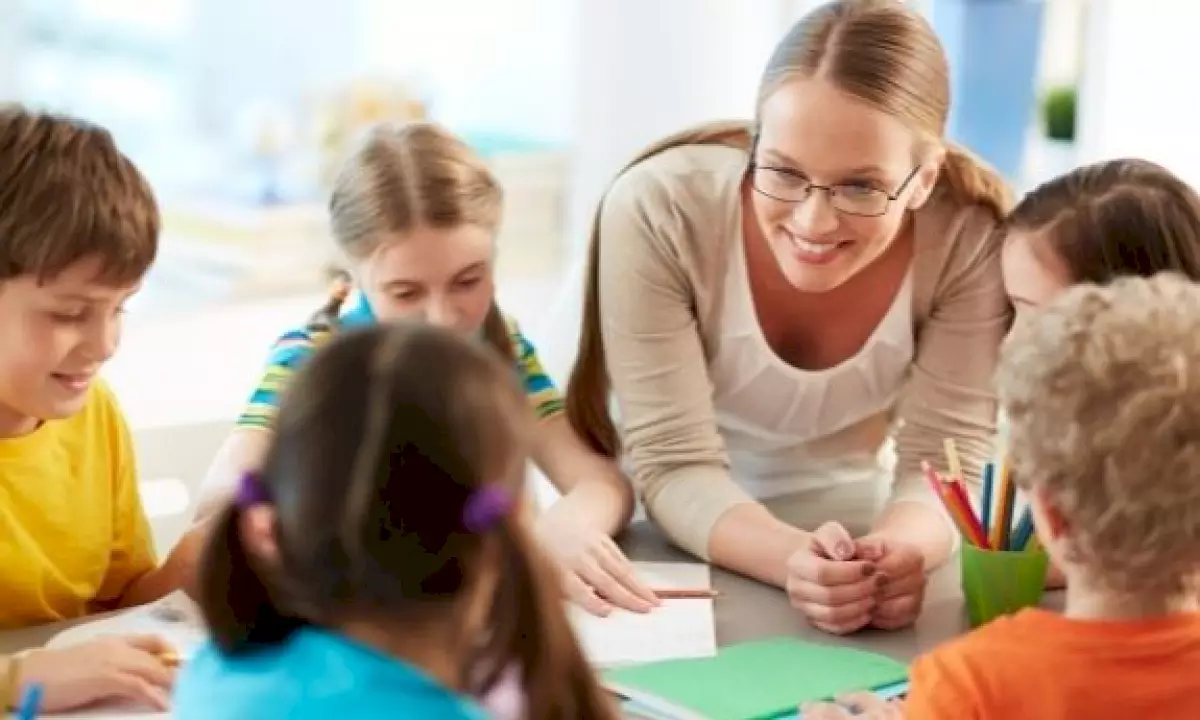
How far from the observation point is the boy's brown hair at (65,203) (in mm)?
1413

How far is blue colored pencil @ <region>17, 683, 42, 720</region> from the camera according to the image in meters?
1.15

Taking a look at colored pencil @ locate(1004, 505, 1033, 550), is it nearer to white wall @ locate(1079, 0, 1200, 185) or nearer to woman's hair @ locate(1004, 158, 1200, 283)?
woman's hair @ locate(1004, 158, 1200, 283)

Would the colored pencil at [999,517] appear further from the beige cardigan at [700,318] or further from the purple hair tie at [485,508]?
the purple hair tie at [485,508]

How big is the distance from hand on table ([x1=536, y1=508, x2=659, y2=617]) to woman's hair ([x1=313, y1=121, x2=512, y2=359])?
0.22m

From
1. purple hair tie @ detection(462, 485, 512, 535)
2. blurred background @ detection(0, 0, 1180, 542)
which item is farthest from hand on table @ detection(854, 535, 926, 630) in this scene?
blurred background @ detection(0, 0, 1180, 542)

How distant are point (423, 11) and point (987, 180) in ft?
4.62

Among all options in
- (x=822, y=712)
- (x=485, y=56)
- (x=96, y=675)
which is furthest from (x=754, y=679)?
(x=485, y=56)

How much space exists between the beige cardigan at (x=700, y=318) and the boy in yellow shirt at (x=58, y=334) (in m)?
0.49

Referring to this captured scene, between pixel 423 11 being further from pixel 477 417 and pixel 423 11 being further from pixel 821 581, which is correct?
pixel 477 417

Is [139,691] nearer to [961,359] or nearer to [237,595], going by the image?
[237,595]

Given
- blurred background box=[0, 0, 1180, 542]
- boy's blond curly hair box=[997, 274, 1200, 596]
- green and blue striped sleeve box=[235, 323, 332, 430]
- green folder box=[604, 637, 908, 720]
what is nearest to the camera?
boy's blond curly hair box=[997, 274, 1200, 596]

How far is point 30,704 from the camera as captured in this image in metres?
1.15

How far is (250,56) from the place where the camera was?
109 inches

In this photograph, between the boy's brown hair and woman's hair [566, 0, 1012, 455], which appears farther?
woman's hair [566, 0, 1012, 455]
